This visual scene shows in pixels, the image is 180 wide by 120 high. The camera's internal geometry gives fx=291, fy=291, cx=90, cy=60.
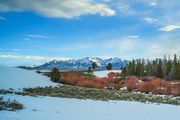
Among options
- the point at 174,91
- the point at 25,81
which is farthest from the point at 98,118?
the point at 174,91

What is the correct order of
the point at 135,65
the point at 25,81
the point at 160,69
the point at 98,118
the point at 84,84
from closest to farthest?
the point at 98,118, the point at 25,81, the point at 84,84, the point at 160,69, the point at 135,65

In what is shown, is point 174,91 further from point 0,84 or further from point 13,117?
point 13,117

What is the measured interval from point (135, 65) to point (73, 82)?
5313cm

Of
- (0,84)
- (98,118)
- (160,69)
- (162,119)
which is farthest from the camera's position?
(160,69)

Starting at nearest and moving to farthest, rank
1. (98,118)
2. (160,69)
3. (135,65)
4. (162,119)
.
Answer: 1. (98,118)
2. (162,119)
3. (160,69)
4. (135,65)

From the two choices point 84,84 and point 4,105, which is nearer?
point 4,105

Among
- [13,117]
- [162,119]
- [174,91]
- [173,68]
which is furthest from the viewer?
[173,68]

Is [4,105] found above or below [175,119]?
above

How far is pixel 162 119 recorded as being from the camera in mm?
19531

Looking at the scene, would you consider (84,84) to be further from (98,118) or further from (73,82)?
(98,118)

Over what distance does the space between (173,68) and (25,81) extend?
202 feet

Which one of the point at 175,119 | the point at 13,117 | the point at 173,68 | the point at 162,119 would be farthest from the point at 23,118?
the point at 173,68

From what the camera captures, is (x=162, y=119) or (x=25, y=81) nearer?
(x=162, y=119)

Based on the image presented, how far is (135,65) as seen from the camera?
355 ft
